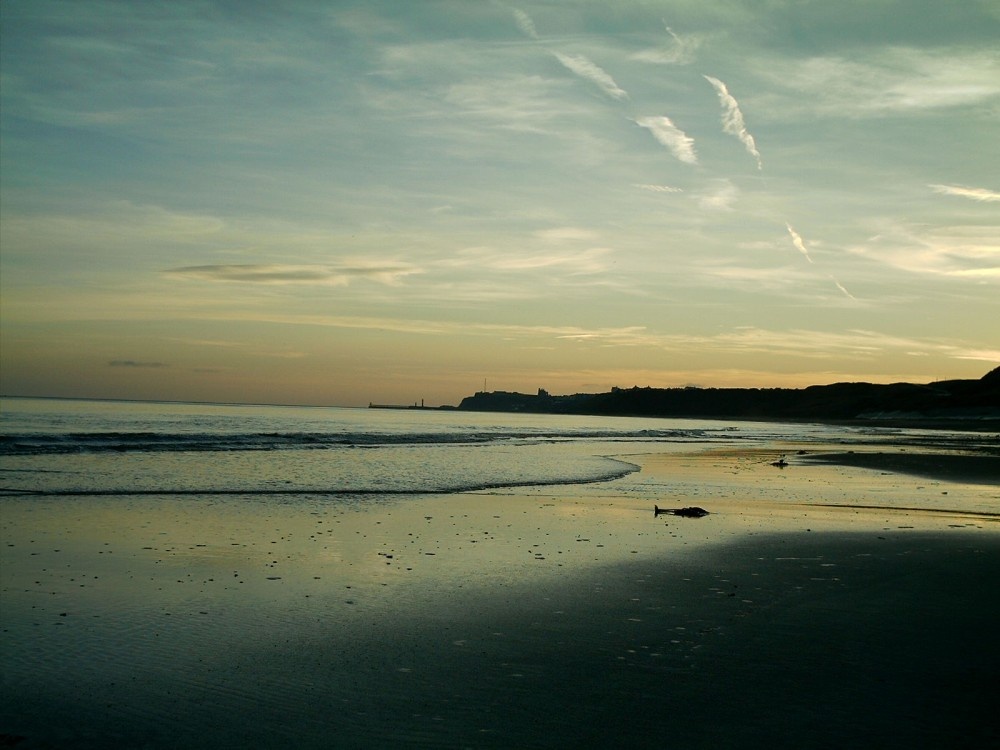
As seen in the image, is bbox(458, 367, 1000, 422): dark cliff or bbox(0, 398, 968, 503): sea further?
bbox(458, 367, 1000, 422): dark cliff

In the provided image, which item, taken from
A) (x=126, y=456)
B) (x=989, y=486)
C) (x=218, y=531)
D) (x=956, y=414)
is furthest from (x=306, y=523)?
(x=956, y=414)

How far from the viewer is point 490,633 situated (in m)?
8.02

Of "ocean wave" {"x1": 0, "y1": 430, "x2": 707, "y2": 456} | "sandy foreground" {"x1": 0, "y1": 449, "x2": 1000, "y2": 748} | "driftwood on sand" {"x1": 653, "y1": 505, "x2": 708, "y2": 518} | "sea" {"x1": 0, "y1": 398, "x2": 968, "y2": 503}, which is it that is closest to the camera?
"sandy foreground" {"x1": 0, "y1": 449, "x2": 1000, "y2": 748}

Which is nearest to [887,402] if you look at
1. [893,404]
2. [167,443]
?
[893,404]

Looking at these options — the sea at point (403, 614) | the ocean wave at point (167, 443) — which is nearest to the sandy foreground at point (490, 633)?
the sea at point (403, 614)

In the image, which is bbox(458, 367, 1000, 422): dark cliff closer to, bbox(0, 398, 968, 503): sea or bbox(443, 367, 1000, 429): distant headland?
bbox(443, 367, 1000, 429): distant headland

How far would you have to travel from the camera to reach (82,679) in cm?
650

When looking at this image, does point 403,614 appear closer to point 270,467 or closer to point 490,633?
point 490,633

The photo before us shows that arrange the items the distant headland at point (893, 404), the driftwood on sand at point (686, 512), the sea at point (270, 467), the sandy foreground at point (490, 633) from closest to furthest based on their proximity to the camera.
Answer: the sandy foreground at point (490, 633) → the driftwood on sand at point (686, 512) → the sea at point (270, 467) → the distant headland at point (893, 404)

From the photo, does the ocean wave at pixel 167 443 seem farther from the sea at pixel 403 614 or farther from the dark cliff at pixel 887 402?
the dark cliff at pixel 887 402

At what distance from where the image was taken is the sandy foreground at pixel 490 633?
5.74 metres

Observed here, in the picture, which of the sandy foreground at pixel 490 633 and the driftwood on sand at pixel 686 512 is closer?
the sandy foreground at pixel 490 633

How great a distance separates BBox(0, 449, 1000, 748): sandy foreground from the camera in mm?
5742

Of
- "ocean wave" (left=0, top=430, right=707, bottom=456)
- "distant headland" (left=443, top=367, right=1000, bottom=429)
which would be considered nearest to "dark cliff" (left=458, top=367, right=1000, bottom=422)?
"distant headland" (left=443, top=367, right=1000, bottom=429)
